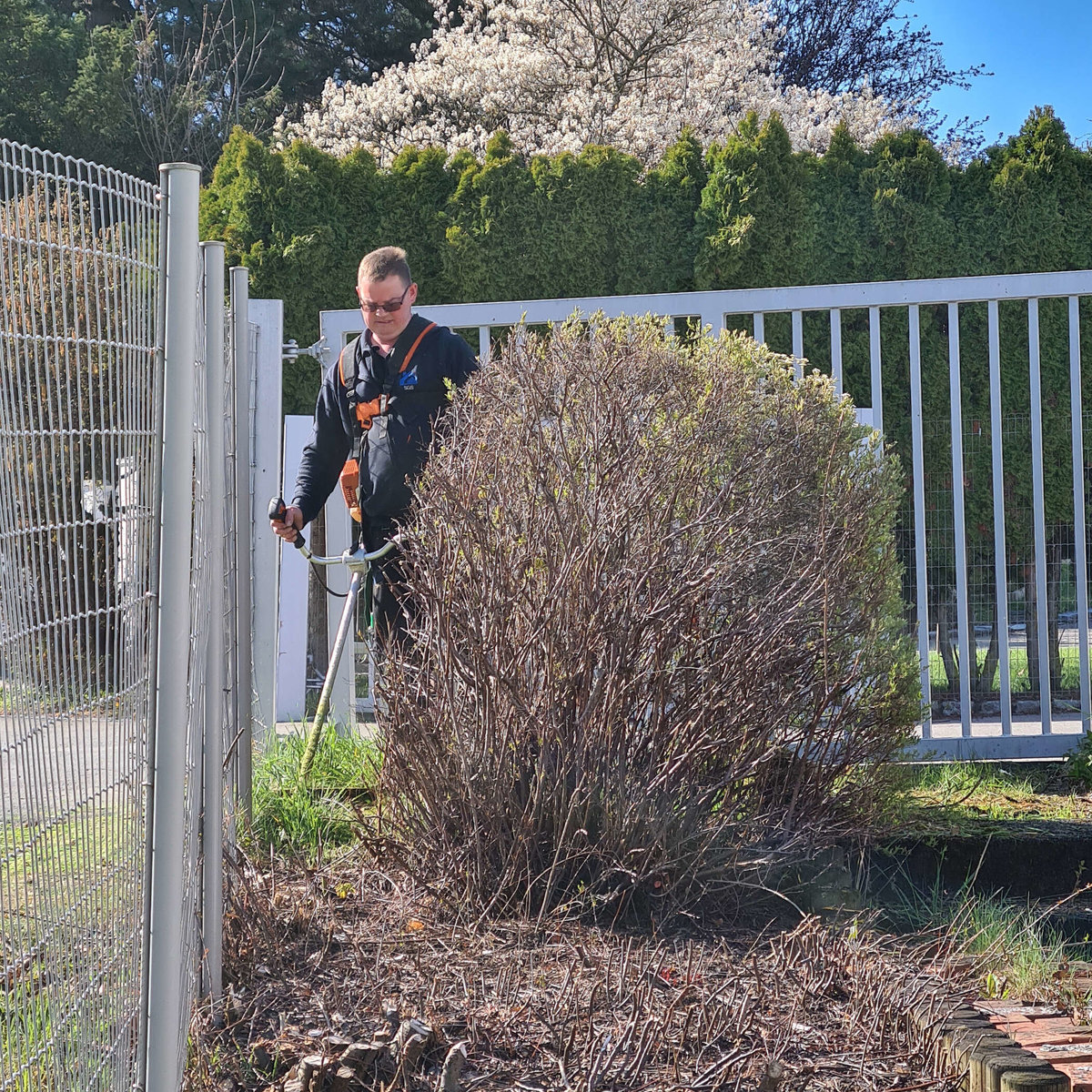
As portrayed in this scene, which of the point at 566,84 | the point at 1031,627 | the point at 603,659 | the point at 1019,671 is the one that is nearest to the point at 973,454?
the point at 1031,627

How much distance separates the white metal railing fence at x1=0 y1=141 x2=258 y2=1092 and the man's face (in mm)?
1889

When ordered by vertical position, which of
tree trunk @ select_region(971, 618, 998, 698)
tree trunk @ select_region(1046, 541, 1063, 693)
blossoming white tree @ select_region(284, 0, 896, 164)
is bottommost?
tree trunk @ select_region(971, 618, 998, 698)

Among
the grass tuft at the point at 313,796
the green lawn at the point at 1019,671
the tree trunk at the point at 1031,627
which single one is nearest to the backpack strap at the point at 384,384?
the grass tuft at the point at 313,796

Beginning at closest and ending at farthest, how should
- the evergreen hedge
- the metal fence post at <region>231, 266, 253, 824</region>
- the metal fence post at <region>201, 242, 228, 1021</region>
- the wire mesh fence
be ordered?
the wire mesh fence
the metal fence post at <region>201, 242, 228, 1021</region>
the metal fence post at <region>231, 266, 253, 824</region>
the evergreen hedge

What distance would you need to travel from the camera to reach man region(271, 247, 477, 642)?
4.20 m

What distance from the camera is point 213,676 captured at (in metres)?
2.66

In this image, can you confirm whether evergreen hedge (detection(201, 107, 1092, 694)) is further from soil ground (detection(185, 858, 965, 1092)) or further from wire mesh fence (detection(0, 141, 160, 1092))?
wire mesh fence (detection(0, 141, 160, 1092))

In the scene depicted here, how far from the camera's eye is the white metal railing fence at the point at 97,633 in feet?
5.37

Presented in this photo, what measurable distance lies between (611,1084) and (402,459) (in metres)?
2.47

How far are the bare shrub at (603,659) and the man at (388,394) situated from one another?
2.79 feet

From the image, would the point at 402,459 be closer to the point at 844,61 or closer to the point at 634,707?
the point at 634,707

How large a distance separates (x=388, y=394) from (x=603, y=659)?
1.75 meters

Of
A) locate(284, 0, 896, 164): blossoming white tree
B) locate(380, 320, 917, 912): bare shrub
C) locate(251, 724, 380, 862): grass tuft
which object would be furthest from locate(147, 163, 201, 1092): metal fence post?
locate(284, 0, 896, 164): blossoming white tree

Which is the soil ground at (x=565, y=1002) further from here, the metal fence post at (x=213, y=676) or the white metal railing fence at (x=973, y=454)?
the white metal railing fence at (x=973, y=454)
